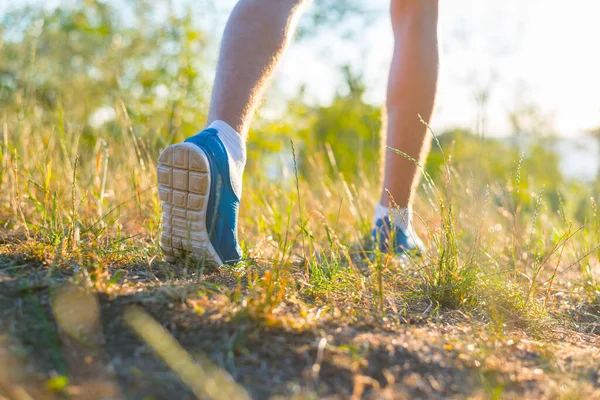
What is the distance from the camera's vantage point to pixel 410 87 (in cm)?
183

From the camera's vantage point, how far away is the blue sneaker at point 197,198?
133 cm

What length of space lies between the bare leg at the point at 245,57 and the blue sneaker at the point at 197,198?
11 centimetres

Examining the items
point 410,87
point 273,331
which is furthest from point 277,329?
point 410,87

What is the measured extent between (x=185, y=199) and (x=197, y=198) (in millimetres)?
40

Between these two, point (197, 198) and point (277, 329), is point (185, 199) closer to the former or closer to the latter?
point (197, 198)

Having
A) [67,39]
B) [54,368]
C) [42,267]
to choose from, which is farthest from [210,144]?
A: [67,39]

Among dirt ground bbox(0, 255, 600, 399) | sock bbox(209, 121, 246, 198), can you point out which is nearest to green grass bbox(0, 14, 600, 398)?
dirt ground bbox(0, 255, 600, 399)

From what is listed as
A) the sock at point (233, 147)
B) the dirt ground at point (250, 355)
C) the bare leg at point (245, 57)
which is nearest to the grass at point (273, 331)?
the dirt ground at point (250, 355)

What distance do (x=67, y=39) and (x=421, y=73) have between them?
8.41m

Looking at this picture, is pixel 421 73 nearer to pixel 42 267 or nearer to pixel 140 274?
pixel 140 274

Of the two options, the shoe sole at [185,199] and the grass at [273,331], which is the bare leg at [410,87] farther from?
the shoe sole at [185,199]

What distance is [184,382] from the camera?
2.60 ft

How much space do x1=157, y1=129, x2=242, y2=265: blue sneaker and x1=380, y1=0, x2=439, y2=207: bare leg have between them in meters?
0.68

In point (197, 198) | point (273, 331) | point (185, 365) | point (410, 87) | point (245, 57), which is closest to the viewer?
point (185, 365)
